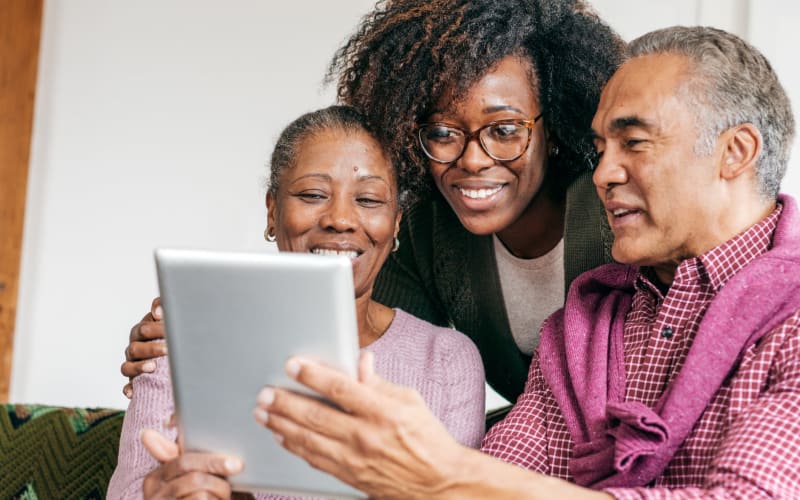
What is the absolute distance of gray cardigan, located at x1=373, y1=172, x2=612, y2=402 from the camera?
239 centimetres

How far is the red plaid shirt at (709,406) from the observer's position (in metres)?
1.34

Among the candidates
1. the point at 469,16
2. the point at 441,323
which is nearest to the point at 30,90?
the point at 441,323

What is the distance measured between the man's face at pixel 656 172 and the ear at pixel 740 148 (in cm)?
2

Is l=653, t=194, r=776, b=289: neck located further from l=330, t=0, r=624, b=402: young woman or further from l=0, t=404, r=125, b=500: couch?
l=0, t=404, r=125, b=500: couch

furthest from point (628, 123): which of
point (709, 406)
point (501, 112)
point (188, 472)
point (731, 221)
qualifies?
point (188, 472)

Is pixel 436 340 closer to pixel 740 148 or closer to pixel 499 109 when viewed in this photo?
pixel 499 109

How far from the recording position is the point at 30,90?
14.3ft

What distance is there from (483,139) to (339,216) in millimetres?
341

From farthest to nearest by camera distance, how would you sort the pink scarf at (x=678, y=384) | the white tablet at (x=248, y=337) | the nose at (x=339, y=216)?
the nose at (x=339, y=216), the pink scarf at (x=678, y=384), the white tablet at (x=248, y=337)

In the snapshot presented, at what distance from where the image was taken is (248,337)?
131 centimetres

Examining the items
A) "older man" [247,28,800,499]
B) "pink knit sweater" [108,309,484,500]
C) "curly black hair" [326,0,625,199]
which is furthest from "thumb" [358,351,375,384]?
"curly black hair" [326,0,625,199]

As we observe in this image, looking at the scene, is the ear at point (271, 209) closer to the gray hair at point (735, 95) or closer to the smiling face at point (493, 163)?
the smiling face at point (493, 163)

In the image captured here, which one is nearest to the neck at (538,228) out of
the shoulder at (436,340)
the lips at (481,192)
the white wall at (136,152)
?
the lips at (481,192)

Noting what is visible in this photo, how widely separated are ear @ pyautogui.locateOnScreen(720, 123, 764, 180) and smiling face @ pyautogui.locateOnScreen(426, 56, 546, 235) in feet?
1.60
